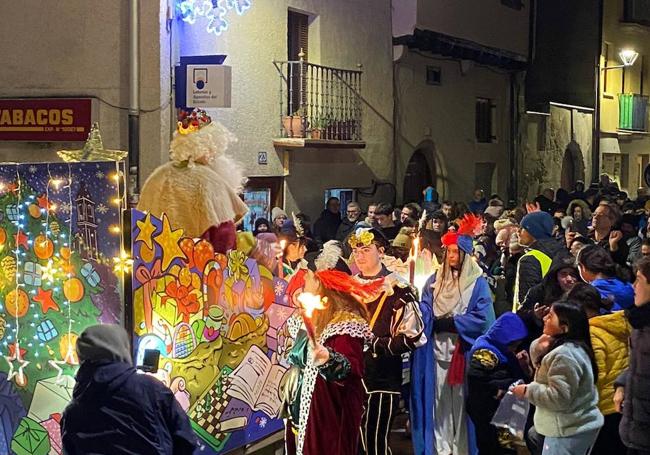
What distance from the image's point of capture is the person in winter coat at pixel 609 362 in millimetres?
6059

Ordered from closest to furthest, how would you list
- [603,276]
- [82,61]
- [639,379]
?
[639,379]
[603,276]
[82,61]

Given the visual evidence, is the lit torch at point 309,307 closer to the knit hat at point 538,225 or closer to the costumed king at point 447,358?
the costumed king at point 447,358

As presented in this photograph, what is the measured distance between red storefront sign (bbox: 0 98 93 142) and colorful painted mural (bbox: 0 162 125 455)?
6503 mm

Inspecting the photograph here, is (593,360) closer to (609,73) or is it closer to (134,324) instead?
(134,324)

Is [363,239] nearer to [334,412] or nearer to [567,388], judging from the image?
[334,412]

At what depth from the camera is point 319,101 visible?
51.7ft

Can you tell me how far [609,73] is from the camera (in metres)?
29.3

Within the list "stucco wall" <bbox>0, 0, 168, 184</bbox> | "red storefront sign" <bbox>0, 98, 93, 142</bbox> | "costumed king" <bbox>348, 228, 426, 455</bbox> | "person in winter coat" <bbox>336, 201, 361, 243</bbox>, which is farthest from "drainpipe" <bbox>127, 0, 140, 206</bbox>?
"costumed king" <bbox>348, 228, 426, 455</bbox>

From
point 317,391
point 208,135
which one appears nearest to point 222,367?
point 317,391

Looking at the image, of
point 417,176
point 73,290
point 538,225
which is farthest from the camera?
point 417,176

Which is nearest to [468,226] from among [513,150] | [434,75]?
[434,75]

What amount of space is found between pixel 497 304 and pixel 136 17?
5893mm

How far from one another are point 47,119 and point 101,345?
8.53m

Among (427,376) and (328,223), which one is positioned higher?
(328,223)
